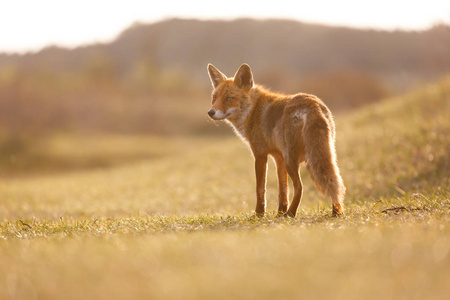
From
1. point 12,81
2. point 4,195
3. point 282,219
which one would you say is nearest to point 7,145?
point 12,81

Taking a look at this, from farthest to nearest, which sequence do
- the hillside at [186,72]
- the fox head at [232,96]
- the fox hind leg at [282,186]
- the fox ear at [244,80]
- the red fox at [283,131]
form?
the hillside at [186,72] → the fox ear at [244,80] → the fox head at [232,96] → the fox hind leg at [282,186] → the red fox at [283,131]

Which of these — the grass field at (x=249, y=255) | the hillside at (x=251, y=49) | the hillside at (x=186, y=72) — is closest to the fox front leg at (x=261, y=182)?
the grass field at (x=249, y=255)

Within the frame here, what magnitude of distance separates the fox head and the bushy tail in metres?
1.73

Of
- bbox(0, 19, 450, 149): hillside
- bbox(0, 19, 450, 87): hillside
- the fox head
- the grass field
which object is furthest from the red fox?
bbox(0, 19, 450, 87): hillside

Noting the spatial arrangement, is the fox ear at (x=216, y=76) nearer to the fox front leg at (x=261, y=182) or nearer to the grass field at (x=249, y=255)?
the fox front leg at (x=261, y=182)

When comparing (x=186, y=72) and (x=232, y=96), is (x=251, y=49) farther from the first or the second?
(x=232, y=96)

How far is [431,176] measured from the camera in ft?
38.6

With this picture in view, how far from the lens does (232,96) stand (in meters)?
7.84

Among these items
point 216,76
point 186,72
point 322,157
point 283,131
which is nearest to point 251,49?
point 186,72

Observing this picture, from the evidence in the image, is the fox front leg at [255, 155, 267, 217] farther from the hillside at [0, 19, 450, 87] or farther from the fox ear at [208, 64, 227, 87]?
the hillside at [0, 19, 450, 87]

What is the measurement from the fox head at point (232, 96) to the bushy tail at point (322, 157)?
1.73m

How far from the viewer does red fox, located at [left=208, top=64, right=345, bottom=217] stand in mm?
6156

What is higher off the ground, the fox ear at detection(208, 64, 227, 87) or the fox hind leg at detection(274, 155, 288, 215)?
the fox ear at detection(208, 64, 227, 87)

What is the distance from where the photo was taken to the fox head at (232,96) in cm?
782
